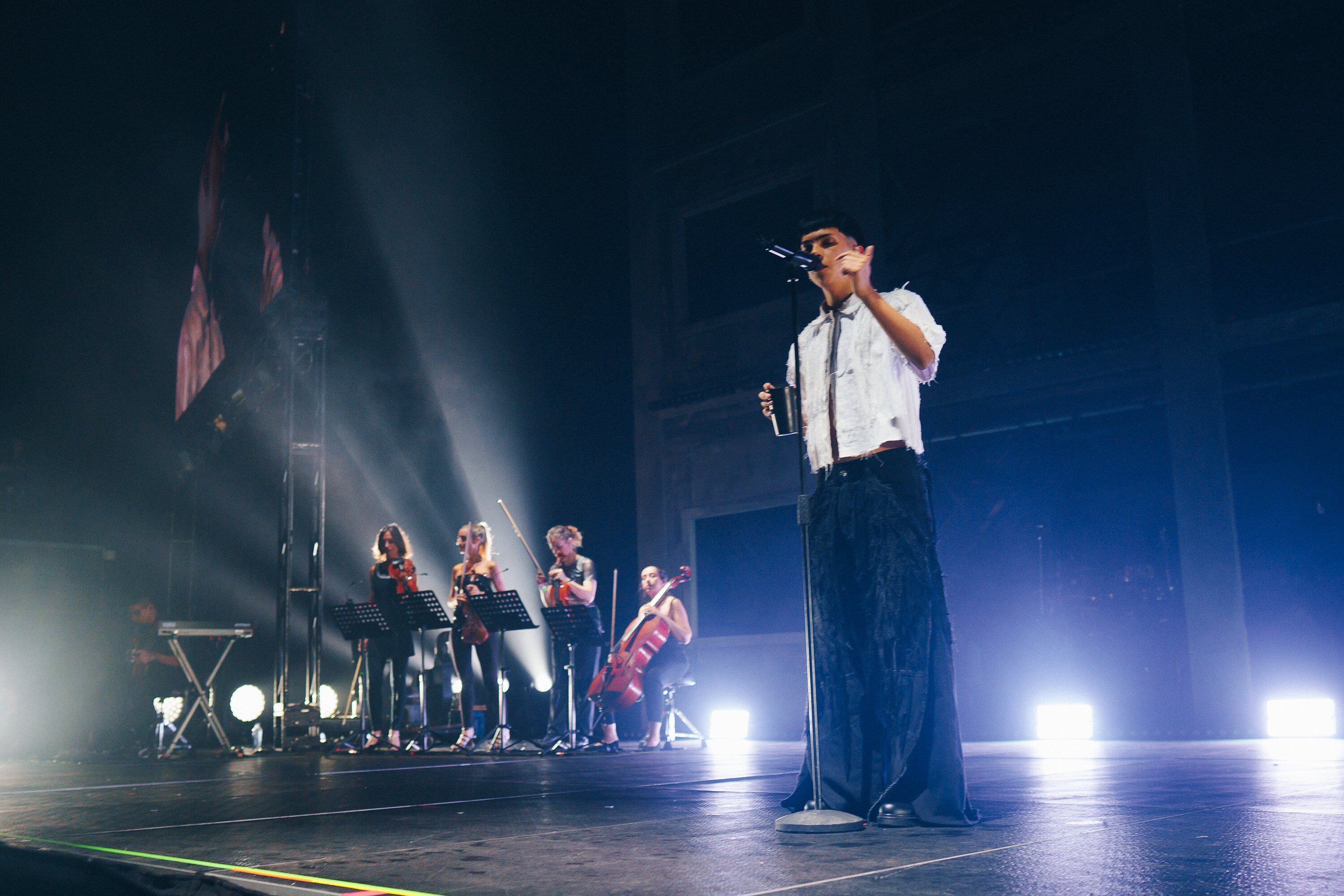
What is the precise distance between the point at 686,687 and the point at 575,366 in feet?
11.5

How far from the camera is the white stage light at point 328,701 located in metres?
10.1

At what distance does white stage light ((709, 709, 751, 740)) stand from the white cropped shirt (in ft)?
25.6

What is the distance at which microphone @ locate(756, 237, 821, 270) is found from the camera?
105 inches

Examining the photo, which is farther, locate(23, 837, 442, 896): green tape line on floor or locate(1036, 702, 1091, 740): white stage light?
locate(1036, 702, 1091, 740): white stage light

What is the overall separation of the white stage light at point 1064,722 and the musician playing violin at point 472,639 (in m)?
4.32

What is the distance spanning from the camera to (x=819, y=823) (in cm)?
265

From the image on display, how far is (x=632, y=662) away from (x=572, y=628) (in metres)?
0.55

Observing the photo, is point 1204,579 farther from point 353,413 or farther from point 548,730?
point 353,413

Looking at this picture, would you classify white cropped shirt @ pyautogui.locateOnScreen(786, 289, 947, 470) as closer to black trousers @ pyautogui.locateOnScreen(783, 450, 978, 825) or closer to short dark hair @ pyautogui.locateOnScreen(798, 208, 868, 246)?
black trousers @ pyautogui.locateOnScreen(783, 450, 978, 825)

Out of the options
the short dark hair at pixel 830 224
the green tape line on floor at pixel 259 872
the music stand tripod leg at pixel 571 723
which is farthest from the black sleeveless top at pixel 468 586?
the short dark hair at pixel 830 224

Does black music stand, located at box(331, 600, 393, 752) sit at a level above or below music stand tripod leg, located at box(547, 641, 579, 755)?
above

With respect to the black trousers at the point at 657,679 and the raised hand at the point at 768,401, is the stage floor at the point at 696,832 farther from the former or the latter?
the black trousers at the point at 657,679

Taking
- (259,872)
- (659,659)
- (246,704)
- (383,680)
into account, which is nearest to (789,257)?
(259,872)

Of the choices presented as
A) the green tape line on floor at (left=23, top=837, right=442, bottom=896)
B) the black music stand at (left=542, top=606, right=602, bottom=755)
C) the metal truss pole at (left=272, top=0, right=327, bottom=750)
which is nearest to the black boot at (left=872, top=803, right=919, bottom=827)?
the green tape line on floor at (left=23, top=837, right=442, bottom=896)
